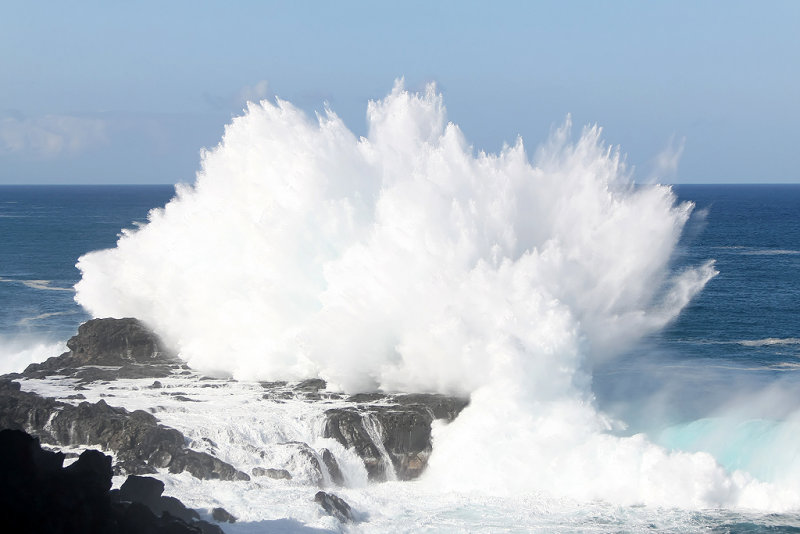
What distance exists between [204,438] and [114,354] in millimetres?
10281

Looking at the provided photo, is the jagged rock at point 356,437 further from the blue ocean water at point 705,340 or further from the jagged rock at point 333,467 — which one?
the blue ocean water at point 705,340

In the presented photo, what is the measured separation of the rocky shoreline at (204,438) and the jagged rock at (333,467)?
3 centimetres

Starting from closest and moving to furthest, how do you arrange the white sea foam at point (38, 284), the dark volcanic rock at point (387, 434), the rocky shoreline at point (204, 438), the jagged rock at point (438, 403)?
1. the rocky shoreline at point (204, 438)
2. the dark volcanic rock at point (387, 434)
3. the jagged rock at point (438, 403)
4. the white sea foam at point (38, 284)

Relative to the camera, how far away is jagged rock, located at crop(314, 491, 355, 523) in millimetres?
23281

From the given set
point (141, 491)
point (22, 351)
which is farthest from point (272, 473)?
point (22, 351)

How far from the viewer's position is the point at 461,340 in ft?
98.9

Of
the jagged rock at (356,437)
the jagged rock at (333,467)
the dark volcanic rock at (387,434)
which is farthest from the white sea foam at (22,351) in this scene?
the jagged rock at (333,467)

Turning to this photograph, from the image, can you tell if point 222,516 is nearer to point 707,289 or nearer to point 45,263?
point 707,289

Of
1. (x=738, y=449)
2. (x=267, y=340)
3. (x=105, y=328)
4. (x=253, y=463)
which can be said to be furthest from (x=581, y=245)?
(x=105, y=328)

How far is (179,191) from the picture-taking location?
4212 centimetres

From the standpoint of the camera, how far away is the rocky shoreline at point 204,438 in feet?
83.0

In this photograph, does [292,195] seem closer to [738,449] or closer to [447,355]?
[447,355]

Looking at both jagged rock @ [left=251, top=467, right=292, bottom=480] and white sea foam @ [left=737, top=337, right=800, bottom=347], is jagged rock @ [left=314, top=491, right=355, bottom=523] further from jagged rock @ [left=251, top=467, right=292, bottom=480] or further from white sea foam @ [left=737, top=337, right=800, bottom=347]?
white sea foam @ [left=737, top=337, right=800, bottom=347]

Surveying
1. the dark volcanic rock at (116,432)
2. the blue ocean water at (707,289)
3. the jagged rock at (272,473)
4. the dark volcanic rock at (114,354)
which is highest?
the blue ocean water at (707,289)
